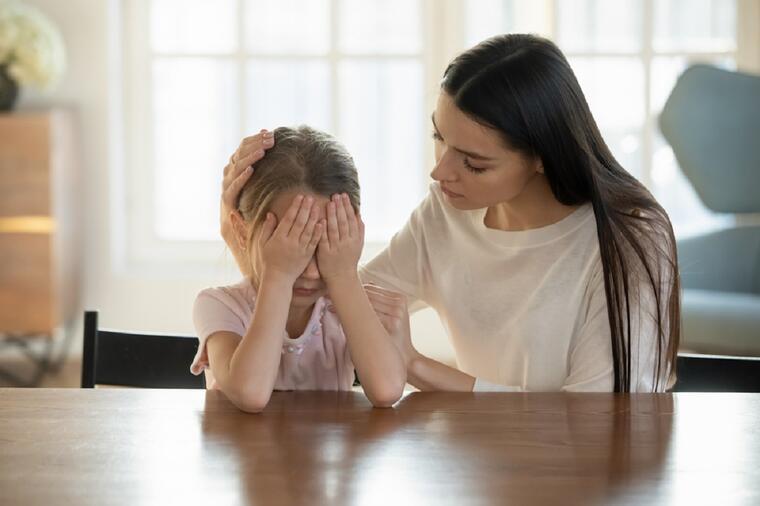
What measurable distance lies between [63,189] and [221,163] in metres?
0.70

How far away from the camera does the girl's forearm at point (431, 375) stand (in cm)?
152

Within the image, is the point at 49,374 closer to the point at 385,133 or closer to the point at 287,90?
the point at 287,90

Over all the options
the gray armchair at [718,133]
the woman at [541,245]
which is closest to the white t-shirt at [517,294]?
the woman at [541,245]

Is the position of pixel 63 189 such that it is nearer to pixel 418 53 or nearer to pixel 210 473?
pixel 418 53

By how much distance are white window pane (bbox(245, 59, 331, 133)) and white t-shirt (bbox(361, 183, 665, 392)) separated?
278 cm

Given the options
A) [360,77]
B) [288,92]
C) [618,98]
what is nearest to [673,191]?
[618,98]

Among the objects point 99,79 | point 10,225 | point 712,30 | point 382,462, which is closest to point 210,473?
point 382,462

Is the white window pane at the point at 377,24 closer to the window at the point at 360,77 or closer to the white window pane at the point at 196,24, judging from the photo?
the window at the point at 360,77

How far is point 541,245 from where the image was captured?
68.6 inches

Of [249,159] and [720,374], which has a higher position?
[249,159]

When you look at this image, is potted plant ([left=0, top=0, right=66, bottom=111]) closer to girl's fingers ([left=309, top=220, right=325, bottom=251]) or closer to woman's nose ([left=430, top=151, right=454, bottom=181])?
woman's nose ([left=430, top=151, right=454, bottom=181])

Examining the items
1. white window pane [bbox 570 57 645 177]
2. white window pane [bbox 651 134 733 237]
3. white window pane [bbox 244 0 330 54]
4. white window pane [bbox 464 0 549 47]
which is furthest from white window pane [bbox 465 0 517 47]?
white window pane [bbox 651 134 733 237]

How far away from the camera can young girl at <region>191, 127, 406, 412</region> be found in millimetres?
1362

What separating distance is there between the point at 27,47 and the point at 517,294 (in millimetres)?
2823
